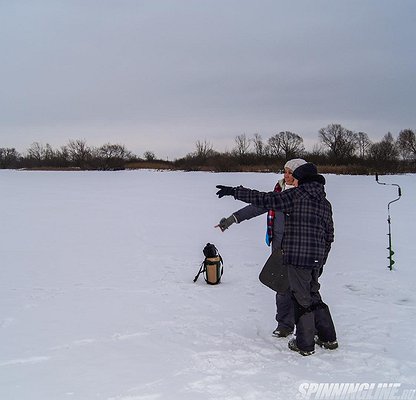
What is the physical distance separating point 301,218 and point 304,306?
82 centimetres

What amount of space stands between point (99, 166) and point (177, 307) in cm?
6513

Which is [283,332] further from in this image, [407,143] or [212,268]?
[407,143]

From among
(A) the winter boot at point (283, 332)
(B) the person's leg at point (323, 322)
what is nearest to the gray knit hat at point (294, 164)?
(B) the person's leg at point (323, 322)

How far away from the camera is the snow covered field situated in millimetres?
3537

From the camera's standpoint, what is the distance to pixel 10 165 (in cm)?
9806

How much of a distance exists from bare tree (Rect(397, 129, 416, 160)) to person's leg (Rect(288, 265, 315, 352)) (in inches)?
2623

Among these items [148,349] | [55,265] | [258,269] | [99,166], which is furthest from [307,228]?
[99,166]

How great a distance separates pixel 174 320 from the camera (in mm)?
5055

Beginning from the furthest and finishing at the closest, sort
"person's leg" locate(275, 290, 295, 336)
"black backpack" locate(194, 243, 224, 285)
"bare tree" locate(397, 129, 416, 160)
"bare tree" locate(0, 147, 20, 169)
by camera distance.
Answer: "bare tree" locate(0, 147, 20, 169)
"bare tree" locate(397, 129, 416, 160)
"black backpack" locate(194, 243, 224, 285)
"person's leg" locate(275, 290, 295, 336)

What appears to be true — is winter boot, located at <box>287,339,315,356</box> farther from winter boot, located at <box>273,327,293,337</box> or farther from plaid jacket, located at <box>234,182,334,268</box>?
plaid jacket, located at <box>234,182,334,268</box>

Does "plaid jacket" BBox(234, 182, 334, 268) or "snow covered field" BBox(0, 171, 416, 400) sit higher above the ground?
"plaid jacket" BBox(234, 182, 334, 268)

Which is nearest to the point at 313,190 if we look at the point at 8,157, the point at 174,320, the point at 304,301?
the point at 304,301

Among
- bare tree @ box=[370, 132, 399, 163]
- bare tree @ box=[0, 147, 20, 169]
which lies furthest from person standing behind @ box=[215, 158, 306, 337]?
bare tree @ box=[0, 147, 20, 169]

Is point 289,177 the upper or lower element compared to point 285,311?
upper
